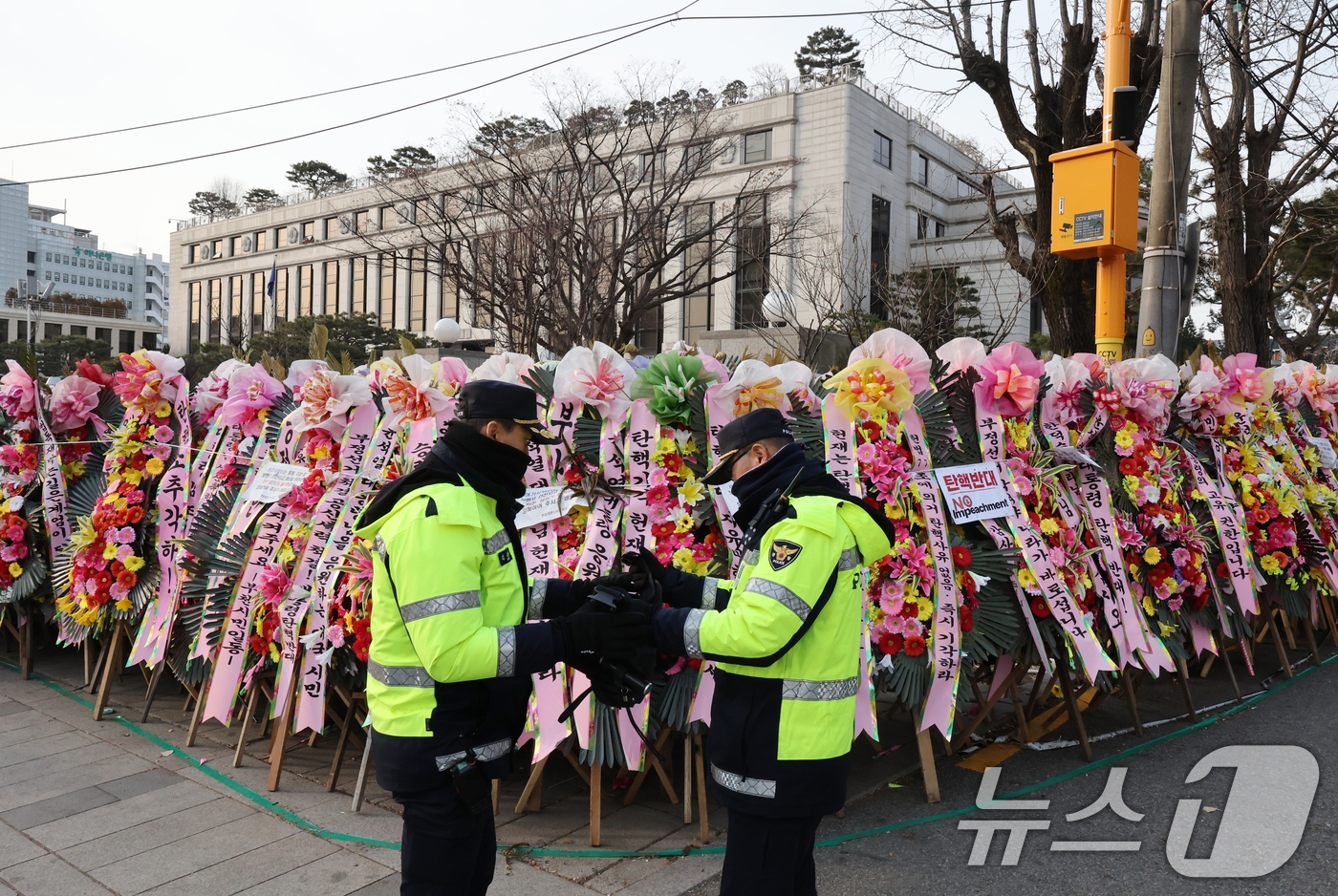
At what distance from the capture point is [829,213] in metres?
38.9

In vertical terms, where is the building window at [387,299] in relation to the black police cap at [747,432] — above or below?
above

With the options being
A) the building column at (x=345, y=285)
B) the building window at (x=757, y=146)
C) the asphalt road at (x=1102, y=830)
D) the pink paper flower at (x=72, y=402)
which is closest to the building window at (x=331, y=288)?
the building column at (x=345, y=285)

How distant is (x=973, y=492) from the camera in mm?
4434

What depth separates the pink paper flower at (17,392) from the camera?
6.43 meters

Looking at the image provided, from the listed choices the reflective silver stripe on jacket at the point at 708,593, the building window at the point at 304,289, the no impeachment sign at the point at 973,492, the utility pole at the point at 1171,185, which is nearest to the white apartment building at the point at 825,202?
the building window at the point at 304,289

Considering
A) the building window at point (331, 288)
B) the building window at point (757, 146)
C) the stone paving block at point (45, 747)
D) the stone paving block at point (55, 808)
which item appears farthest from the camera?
the building window at point (331, 288)

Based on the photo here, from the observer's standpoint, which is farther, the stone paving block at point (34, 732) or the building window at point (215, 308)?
the building window at point (215, 308)

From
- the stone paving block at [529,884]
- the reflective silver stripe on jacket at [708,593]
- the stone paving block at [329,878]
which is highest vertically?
the reflective silver stripe on jacket at [708,593]

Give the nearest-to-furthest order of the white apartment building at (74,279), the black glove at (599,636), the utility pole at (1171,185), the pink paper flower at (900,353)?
1. the black glove at (599,636)
2. the pink paper flower at (900,353)
3. the utility pole at (1171,185)
4. the white apartment building at (74,279)

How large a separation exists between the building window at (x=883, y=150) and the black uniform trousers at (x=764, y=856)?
Result: 4261cm

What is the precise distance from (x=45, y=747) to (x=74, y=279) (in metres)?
138

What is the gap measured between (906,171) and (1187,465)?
41.4m

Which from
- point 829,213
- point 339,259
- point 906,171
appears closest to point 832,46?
point 906,171

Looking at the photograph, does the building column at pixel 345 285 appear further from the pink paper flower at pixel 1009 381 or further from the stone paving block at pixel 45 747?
the pink paper flower at pixel 1009 381
